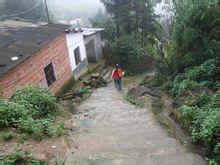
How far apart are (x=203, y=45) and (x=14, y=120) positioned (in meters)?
11.0

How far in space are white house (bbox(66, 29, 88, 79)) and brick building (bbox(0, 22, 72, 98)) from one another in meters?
0.89

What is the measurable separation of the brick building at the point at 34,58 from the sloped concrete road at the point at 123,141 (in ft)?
12.2

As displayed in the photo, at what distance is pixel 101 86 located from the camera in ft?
71.8

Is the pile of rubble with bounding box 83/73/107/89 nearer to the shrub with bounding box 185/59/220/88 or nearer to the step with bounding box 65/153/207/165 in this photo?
the shrub with bounding box 185/59/220/88

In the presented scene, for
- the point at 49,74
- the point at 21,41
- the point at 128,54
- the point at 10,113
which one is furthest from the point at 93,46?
the point at 10,113

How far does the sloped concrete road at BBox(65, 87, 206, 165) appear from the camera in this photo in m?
7.46

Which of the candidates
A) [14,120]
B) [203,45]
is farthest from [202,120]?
[203,45]

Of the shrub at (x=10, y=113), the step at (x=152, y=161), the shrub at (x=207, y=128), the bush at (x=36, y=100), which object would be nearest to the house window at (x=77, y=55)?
the bush at (x=36, y=100)

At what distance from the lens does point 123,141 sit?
29.1 feet

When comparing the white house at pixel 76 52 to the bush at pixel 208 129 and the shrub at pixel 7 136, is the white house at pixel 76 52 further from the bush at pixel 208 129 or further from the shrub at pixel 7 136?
the bush at pixel 208 129

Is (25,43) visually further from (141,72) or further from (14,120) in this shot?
(141,72)

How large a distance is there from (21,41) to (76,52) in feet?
22.5

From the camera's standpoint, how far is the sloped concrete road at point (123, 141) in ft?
24.5

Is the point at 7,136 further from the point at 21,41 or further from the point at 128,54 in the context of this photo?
the point at 128,54
